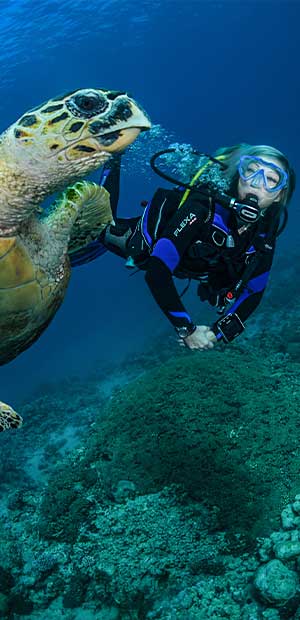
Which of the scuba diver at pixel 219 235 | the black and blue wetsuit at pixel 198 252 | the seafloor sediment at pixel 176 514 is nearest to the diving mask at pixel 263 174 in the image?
the scuba diver at pixel 219 235

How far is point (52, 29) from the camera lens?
74.9ft

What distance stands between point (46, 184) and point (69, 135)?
0.83ft

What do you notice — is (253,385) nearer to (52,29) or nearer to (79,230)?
(79,230)

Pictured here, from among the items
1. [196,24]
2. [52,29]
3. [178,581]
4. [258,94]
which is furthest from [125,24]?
[258,94]

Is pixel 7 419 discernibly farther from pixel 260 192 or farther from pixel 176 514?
pixel 260 192

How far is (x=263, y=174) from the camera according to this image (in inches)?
108

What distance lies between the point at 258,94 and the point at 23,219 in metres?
84.5

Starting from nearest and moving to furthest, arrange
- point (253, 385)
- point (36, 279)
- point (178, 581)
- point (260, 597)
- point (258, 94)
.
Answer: point (36, 279), point (260, 597), point (178, 581), point (253, 385), point (258, 94)

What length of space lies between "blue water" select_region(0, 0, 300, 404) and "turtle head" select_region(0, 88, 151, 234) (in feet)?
24.6

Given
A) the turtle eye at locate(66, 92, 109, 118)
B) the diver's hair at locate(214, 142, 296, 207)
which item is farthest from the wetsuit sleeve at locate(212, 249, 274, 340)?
the turtle eye at locate(66, 92, 109, 118)

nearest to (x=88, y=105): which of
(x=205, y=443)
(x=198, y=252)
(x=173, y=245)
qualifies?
(x=173, y=245)

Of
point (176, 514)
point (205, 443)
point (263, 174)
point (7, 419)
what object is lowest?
point (176, 514)

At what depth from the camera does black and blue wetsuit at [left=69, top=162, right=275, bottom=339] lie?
→ 2.61 meters

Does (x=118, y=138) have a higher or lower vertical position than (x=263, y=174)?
higher
